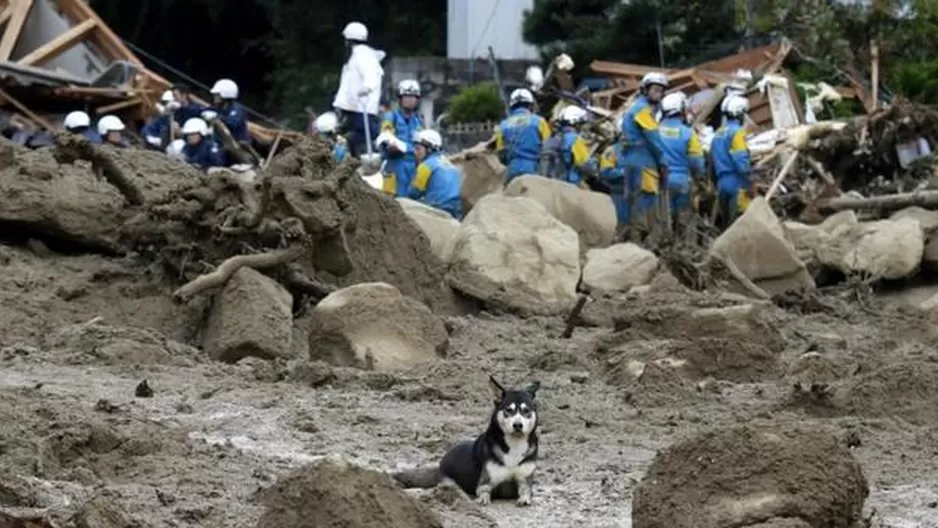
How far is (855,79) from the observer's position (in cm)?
3198

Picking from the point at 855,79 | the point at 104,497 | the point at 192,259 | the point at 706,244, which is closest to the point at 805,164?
the point at 706,244

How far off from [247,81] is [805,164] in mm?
18704

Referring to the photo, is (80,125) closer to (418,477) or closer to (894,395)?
(894,395)

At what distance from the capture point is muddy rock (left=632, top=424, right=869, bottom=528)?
8914 millimetres

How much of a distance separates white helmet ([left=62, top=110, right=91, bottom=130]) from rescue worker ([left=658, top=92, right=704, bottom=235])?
6992 mm

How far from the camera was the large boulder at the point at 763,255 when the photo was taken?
2139 centimetres

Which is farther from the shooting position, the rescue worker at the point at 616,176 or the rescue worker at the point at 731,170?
the rescue worker at the point at 731,170

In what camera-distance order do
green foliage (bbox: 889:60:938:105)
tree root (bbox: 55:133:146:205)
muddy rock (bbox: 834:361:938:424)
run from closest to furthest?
muddy rock (bbox: 834:361:938:424) < tree root (bbox: 55:133:146:205) < green foliage (bbox: 889:60:938:105)

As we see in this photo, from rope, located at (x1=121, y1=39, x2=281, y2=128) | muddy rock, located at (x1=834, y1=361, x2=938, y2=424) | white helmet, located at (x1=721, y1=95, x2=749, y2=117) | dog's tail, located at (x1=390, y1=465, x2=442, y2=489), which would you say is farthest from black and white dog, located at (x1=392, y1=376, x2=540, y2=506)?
rope, located at (x1=121, y1=39, x2=281, y2=128)

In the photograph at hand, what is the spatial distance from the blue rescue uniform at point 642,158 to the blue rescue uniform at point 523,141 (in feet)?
3.54

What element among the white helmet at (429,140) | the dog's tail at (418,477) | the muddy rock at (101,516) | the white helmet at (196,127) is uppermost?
the muddy rock at (101,516)

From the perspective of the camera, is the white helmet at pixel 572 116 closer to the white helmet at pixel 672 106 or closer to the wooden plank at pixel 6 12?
the white helmet at pixel 672 106

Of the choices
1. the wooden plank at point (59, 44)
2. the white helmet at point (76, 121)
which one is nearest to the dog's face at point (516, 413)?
the white helmet at point (76, 121)

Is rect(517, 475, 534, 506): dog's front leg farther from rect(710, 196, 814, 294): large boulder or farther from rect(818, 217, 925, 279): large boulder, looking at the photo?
rect(818, 217, 925, 279): large boulder
